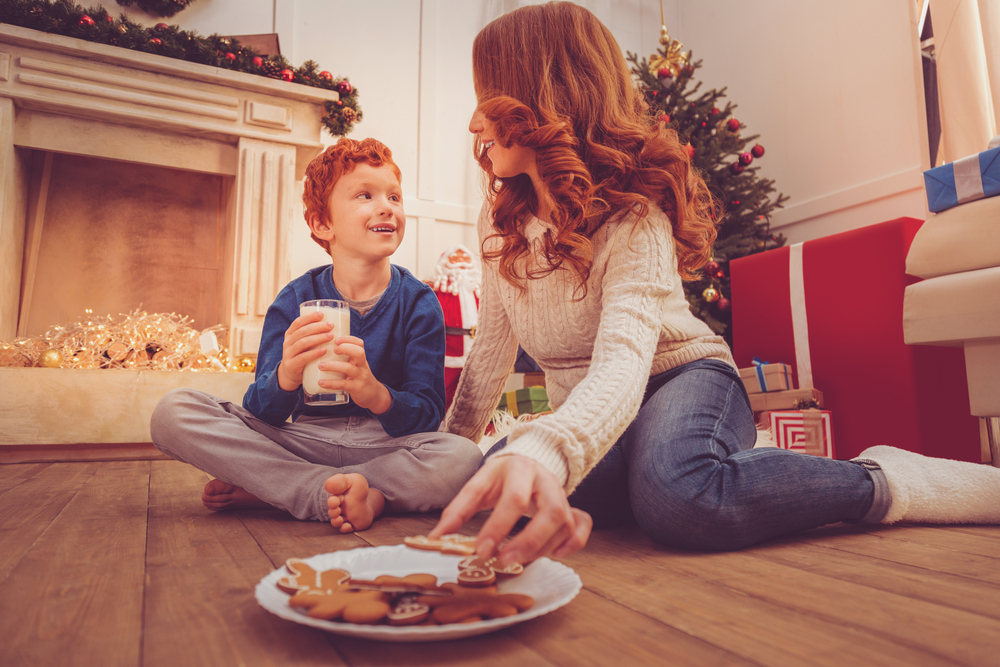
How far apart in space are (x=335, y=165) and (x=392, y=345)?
391mm

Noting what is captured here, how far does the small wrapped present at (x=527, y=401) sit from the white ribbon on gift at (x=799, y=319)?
0.90 metres

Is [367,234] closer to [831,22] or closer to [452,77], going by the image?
[452,77]

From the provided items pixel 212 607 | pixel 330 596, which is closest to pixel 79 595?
pixel 212 607

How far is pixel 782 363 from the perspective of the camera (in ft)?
6.18

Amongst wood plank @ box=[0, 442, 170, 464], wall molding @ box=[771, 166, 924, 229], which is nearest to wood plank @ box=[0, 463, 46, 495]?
wood plank @ box=[0, 442, 170, 464]

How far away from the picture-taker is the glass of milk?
894 mm

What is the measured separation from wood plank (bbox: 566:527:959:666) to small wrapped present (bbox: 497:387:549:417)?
156 centimetres

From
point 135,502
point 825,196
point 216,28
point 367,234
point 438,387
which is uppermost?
point 216,28

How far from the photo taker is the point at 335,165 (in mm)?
1250

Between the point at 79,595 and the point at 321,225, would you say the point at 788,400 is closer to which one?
the point at 321,225

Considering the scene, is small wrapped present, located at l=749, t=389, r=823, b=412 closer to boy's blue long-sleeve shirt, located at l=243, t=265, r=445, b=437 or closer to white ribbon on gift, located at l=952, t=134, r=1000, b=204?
white ribbon on gift, located at l=952, t=134, r=1000, b=204

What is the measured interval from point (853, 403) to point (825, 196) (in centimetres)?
159

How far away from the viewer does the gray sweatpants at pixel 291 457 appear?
3.32ft

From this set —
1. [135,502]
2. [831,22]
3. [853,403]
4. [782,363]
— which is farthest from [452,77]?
[135,502]
